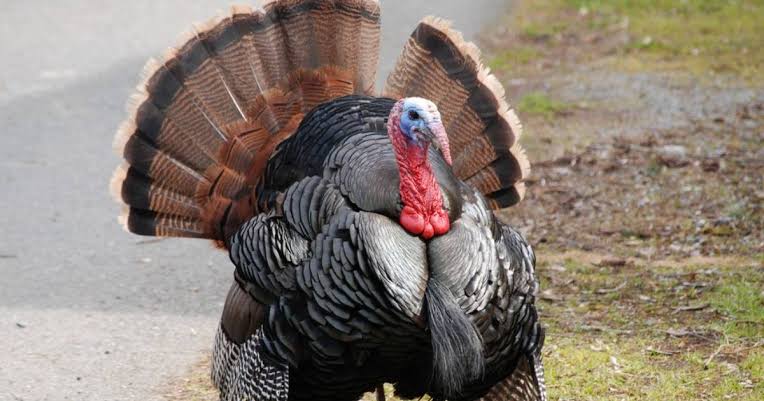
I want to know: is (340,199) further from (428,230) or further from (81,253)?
(81,253)

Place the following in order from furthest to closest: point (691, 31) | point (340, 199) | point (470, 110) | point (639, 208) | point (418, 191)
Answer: point (691, 31) < point (639, 208) < point (470, 110) < point (340, 199) < point (418, 191)

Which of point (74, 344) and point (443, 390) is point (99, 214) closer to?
point (74, 344)

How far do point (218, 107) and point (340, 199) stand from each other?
1082 mm

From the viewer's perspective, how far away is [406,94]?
5.00 meters

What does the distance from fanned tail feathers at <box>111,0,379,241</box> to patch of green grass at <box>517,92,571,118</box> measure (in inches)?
173

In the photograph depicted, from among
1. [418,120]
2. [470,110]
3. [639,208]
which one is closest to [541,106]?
[639,208]

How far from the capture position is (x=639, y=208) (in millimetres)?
7195

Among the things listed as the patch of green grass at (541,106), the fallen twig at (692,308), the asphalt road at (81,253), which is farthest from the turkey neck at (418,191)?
the patch of green grass at (541,106)

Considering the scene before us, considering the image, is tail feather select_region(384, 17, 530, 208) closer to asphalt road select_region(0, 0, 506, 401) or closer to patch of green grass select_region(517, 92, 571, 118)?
asphalt road select_region(0, 0, 506, 401)

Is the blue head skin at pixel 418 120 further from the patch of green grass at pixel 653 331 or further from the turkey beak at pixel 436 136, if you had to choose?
the patch of green grass at pixel 653 331

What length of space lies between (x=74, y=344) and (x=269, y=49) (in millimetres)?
1683

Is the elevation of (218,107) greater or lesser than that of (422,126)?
lesser

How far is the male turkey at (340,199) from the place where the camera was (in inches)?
152

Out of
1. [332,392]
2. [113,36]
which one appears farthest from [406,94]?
[113,36]
